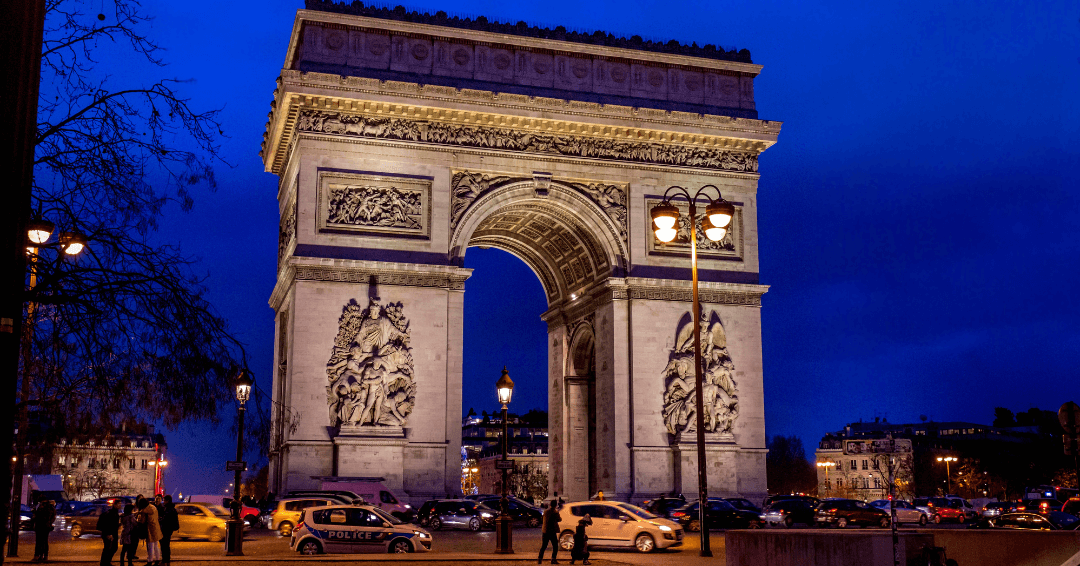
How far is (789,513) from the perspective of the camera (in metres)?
38.0

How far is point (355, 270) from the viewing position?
36688 millimetres

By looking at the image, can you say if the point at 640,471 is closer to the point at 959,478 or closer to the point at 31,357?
the point at 31,357

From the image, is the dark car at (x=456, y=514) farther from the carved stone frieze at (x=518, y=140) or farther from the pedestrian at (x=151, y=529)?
the pedestrian at (x=151, y=529)

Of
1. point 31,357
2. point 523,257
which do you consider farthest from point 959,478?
point 31,357

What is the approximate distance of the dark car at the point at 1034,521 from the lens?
33.6 metres

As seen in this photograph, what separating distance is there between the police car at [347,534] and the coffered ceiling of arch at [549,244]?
16.3m

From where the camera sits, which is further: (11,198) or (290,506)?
(290,506)

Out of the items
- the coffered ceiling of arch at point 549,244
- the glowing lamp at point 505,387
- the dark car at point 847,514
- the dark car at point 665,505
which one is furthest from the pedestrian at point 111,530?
the dark car at point 847,514

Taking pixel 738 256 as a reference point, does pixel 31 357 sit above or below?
below

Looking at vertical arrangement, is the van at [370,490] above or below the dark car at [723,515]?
above

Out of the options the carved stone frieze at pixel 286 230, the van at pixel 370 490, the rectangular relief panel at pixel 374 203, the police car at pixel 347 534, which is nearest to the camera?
the police car at pixel 347 534

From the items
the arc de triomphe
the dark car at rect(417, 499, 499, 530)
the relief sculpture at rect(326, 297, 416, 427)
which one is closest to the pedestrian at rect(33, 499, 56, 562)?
the arc de triomphe

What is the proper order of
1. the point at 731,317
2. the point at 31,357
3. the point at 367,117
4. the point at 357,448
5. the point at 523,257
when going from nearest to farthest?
the point at 31,357 → the point at 357,448 → the point at 367,117 → the point at 731,317 → the point at 523,257

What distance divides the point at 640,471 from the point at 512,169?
11582 mm
